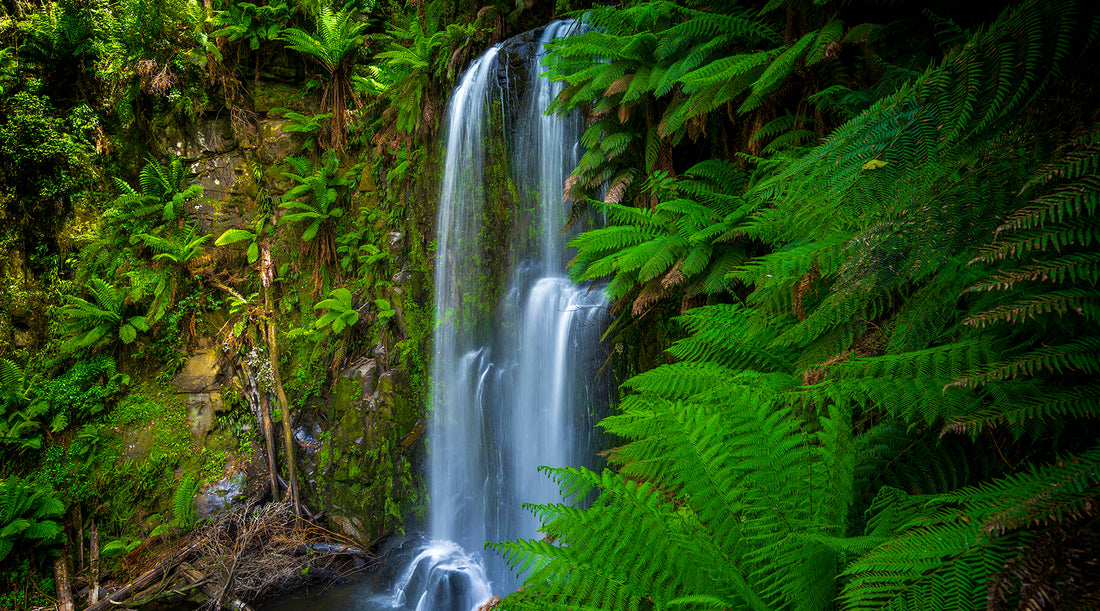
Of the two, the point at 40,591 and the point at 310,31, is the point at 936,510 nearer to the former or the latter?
the point at 40,591

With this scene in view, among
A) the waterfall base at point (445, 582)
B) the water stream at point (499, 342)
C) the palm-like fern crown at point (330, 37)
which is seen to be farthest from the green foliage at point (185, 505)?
the palm-like fern crown at point (330, 37)

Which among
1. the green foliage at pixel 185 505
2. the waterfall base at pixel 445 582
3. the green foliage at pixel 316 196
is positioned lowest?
the waterfall base at pixel 445 582

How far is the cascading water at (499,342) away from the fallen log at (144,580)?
2831 mm

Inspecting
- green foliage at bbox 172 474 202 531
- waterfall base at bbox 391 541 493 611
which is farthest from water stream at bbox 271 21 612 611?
green foliage at bbox 172 474 202 531

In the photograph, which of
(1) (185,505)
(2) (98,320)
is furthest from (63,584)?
(2) (98,320)

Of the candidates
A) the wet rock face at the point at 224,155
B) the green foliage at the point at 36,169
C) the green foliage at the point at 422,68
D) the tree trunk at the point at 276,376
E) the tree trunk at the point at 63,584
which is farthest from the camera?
the wet rock face at the point at 224,155

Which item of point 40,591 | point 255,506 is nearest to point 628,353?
point 255,506

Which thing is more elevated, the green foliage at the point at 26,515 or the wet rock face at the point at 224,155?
the wet rock face at the point at 224,155

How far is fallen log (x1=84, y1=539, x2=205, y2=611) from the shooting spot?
5379 millimetres

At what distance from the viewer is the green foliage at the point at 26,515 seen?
5.31 m

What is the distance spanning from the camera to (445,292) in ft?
19.7

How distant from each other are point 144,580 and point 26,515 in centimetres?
Result: 158

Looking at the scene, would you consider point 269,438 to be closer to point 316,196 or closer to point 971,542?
point 316,196

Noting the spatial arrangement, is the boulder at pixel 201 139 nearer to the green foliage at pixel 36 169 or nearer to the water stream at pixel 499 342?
the green foliage at pixel 36 169
